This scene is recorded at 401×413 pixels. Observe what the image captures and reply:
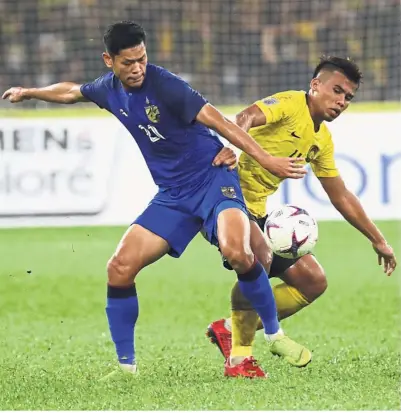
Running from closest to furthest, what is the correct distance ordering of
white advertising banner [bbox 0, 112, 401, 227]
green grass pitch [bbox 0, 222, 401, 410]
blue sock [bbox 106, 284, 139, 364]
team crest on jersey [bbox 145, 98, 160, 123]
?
1. green grass pitch [bbox 0, 222, 401, 410]
2. team crest on jersey [bbox 145, 98, 160, 123]
3. blue sock [bbox 106, 284, 139, 364]
4. white advertising banner [bbox 0, 112, 401, 227]

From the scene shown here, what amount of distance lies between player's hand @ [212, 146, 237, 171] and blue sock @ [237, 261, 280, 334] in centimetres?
54

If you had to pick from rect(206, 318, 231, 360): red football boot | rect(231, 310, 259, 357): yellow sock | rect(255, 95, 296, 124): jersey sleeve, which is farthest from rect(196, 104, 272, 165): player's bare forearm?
rect(206, 318, 231, 360): red football boot

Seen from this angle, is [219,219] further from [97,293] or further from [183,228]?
[97,293]

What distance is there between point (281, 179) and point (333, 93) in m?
0.58

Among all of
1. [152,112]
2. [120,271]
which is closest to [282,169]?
[152,112]

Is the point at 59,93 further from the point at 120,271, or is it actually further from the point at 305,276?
the point at 305,276

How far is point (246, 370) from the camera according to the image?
588cm

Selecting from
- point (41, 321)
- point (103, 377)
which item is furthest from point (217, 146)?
point (41, 321)

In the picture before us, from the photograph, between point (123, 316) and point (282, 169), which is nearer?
point (282, 169)

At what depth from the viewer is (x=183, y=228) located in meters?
5.95

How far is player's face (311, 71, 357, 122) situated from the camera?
616cm

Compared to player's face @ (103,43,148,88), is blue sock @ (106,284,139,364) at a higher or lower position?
lower

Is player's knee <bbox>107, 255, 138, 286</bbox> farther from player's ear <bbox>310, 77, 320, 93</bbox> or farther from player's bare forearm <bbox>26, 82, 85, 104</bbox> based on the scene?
player's ear <bbox>310, 77, 320, 93</bbox>

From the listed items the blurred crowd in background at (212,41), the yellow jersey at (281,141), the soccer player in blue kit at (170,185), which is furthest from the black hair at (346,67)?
the blurred crowd in background at (212,41)
